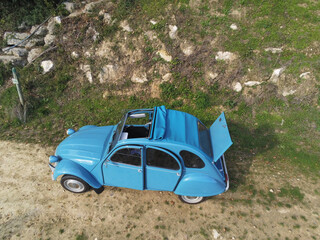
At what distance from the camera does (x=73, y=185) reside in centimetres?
539

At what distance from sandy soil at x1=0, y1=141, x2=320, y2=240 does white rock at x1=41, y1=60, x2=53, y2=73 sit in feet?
17.1

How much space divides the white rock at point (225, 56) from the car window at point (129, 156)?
248 inches

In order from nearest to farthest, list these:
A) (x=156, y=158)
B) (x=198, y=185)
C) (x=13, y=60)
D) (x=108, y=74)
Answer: (x=156, y=158) → (x=198, y=185) → (x=108, y=74) → (x=13, y=60)

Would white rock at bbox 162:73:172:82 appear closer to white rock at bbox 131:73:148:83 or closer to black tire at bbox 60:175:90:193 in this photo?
white rock at bbox 131:73:148:83

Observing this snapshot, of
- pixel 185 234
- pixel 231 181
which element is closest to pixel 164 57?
pixel 231 181

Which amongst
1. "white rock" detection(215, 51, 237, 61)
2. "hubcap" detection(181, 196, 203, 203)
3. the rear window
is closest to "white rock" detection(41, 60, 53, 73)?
"white rock" detection(215, 51, 237, 61)

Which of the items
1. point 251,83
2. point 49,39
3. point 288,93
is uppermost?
point 49,39

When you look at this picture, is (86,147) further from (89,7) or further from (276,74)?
(89,7)

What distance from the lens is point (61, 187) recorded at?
5.72 m

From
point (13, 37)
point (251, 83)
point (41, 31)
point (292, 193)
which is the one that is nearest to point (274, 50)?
point (251, 83)

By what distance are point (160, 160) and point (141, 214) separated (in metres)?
1.80

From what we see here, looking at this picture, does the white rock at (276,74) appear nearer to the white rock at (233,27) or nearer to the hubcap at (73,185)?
Result: the white rock at (233,27)

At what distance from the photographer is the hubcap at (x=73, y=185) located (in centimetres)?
520

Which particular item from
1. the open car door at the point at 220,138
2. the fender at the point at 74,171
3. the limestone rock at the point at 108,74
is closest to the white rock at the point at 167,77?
the limestone rock at the point at 108,74
